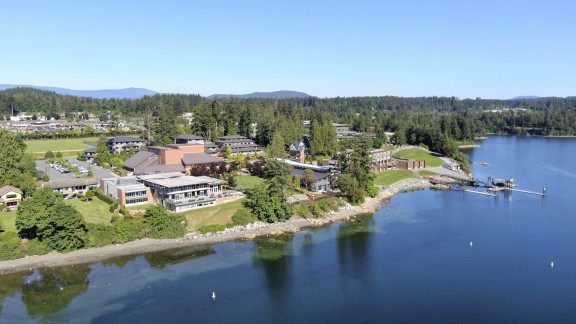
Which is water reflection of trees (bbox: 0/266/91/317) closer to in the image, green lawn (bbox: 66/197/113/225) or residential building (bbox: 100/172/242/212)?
green lawn (bbox: 66/197/113/225)

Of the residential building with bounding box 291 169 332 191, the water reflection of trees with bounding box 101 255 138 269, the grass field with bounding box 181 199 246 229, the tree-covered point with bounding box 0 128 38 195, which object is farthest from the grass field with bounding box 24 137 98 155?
the water reflection of trees with bounding box 101 255 138 269

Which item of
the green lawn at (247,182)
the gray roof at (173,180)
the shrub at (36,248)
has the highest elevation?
the gray roof at (173,180)

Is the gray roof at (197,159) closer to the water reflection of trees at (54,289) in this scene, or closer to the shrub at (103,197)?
the shrub at (103,197)

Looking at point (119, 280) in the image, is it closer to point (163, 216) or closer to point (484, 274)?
point (163, 216)

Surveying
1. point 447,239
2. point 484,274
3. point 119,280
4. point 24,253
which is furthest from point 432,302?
point 24,253

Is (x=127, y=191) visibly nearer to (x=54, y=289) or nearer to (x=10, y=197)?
(x=10, y=197)

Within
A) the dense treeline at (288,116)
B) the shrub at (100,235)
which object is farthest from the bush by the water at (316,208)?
the dense treeline at (288,116)
